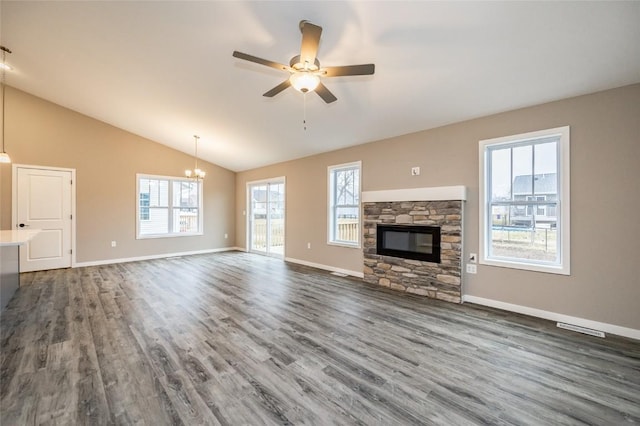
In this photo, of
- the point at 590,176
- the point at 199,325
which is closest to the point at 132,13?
the point at 199,325

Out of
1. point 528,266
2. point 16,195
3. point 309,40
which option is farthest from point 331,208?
point 16,195

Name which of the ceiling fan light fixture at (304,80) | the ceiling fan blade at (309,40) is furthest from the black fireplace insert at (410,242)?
the ceiling fan blade at (309,40)

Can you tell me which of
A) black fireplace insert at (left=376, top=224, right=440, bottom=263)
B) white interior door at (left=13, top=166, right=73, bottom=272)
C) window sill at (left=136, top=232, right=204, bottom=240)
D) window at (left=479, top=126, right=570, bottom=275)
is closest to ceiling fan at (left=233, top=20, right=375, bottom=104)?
window at (left=479, top=126, right=570, bottom=275)

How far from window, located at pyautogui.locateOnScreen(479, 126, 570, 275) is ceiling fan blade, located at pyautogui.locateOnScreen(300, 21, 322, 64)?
9.65ft

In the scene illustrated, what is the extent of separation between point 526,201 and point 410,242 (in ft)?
5.53

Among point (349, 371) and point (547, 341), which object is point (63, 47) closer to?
point (349, 371)

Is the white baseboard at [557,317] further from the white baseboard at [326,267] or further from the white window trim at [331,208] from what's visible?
the white window trim at [331,208]

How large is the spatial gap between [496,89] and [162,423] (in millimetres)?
4498

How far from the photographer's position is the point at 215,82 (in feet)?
13.2

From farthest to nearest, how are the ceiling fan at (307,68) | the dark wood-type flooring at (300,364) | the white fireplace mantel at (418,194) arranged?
the white fireplace mantel at (418,194), the ceiling fan at (307,68), the dark wood-type flooring at (300,364)

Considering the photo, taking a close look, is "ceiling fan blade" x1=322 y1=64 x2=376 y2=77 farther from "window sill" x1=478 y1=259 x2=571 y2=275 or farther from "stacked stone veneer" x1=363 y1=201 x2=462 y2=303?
"window sill" x1=478 y1=259 x2=571 y2=275

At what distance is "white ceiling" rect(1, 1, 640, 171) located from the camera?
2.45m

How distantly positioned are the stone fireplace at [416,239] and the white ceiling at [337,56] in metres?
1.17

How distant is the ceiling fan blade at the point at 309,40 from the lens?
193 cm
